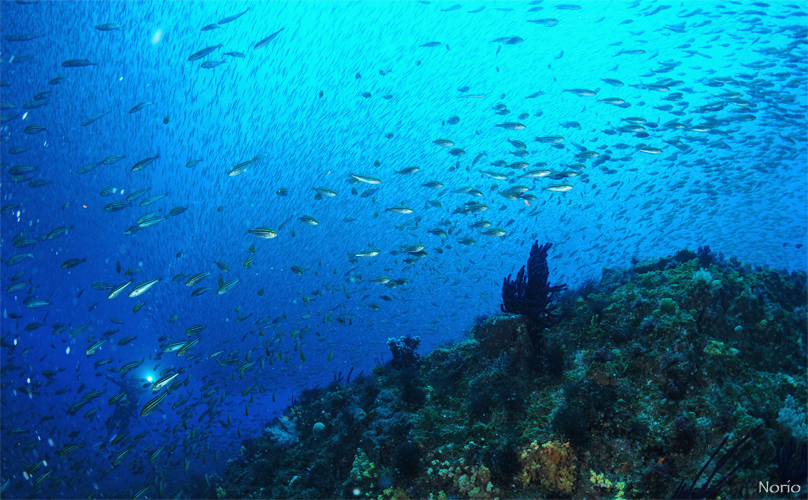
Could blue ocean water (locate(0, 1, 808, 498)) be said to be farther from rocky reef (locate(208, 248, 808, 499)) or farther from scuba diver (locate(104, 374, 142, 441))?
rocky reef (locate(208, 248, 808, 499))

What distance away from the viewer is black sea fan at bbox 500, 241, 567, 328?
636 centimetres

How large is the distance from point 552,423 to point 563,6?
54.8ft

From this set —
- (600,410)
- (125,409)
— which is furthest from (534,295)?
(125,409)

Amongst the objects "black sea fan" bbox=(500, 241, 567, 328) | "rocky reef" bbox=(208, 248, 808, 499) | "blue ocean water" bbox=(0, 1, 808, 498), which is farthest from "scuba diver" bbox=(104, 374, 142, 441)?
"black sea fan" bbox=(500, 241, 567, 328)

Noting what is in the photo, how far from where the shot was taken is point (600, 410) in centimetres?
495

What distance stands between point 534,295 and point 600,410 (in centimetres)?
211

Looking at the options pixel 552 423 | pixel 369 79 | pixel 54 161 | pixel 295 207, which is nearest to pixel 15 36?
pixel 552 423

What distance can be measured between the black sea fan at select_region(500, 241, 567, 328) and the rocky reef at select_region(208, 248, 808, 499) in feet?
0.98

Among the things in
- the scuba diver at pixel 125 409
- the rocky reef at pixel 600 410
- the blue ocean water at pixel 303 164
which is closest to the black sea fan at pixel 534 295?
the rocky reef at pixel 600 410

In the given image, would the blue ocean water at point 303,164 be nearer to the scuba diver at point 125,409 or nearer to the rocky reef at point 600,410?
the scuba diver at point 125,409

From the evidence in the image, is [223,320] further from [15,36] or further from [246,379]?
[15,36]

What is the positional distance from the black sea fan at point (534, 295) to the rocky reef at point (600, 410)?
11.8 inches

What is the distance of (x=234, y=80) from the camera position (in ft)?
128

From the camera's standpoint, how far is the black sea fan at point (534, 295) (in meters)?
6.36
